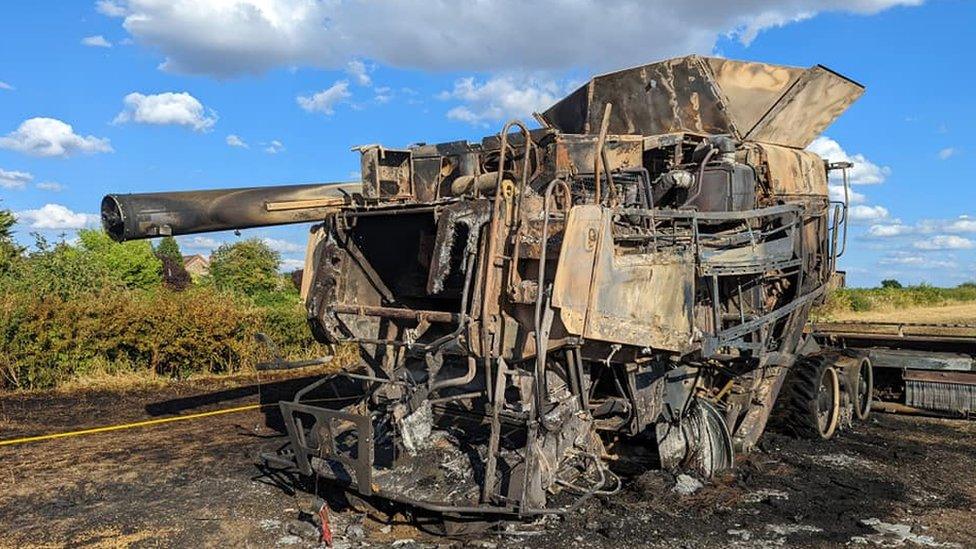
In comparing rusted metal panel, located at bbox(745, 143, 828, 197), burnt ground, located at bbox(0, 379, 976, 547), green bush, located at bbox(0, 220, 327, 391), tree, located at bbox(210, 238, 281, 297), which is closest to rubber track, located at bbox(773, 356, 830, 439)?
burnt ground, located at bbox(0, 379, 976, 547)

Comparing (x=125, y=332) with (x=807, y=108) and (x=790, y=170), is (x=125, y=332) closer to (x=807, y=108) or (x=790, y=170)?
(x=790, y=170)

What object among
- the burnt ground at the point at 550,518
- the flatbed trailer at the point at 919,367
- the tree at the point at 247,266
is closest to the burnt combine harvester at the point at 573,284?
the burnt ground at the point at 550,518

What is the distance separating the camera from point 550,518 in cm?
547

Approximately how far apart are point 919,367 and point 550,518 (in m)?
6.12

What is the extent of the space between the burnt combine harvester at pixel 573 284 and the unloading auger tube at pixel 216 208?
2 centimetres

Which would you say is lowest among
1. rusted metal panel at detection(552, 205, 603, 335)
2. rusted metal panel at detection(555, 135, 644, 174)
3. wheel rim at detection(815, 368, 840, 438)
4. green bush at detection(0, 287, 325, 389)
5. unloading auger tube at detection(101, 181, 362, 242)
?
wheel rim at detection(815, 368, 840, 438)

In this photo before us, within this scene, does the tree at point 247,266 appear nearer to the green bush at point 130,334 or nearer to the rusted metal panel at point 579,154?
the green bush at point 130,334

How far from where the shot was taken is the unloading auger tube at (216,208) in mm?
6059

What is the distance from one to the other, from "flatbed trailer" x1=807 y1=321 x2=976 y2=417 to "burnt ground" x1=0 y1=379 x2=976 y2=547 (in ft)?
1.64

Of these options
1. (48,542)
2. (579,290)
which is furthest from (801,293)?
(48,542)

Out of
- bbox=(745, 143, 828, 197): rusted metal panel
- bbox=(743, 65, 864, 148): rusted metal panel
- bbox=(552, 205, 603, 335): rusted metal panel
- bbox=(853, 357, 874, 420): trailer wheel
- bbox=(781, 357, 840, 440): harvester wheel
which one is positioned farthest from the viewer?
bbox=(853, 357, 874, 420): trailer wheel

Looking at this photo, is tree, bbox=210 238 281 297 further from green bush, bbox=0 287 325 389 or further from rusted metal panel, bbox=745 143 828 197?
rusted metal panel, bbox=745 143 828 197

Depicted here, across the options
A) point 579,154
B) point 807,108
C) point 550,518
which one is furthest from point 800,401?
point 550,518

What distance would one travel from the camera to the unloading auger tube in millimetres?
6059
